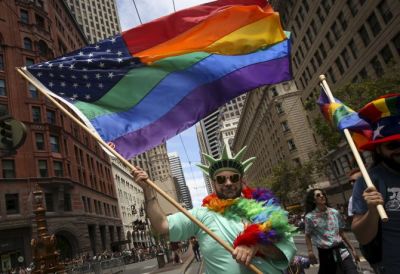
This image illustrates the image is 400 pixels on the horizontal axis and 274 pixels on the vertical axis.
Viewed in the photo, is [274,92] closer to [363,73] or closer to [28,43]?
[28,43]

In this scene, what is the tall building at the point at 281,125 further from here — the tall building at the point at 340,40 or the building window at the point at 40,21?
the building window at the point at 40,21

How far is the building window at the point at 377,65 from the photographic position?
2946 cm

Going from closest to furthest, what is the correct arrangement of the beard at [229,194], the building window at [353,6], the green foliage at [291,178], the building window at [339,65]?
the beard at [229,194]
the building window at [353,6]
the building window at [339,65]
the green foliage at [291,178]

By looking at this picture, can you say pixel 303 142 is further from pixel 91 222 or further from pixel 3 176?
pixel 3 176

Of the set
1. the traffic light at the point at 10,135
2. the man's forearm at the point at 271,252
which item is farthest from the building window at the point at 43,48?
the man's forearm at the point at 271,252

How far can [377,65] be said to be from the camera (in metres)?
30.0

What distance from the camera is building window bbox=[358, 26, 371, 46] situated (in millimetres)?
31031

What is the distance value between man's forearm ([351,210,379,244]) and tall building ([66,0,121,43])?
4468 inches

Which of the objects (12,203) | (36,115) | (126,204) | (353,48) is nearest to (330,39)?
(353,48)

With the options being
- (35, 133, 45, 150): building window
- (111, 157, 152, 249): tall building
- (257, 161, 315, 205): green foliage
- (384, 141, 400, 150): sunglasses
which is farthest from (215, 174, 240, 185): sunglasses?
(111, 157, 152, 249): tall building

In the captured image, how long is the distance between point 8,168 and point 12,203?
333 centimetres

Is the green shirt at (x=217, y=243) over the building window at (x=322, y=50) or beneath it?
beneath

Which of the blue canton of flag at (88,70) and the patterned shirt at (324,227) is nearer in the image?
the blue canton of flag at (88,70)

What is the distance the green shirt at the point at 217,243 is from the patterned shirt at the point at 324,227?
129 inches
